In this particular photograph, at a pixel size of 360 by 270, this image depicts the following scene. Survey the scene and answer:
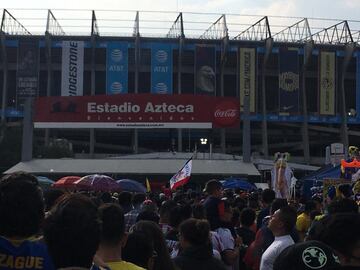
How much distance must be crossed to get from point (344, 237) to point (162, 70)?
59416 mm

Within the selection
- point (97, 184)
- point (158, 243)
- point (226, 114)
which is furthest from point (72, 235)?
point (226, 114)

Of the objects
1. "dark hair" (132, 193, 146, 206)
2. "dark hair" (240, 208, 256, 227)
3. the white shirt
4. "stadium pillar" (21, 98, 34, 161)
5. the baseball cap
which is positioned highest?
"stadium pillar" (21, 98, 34, 161)

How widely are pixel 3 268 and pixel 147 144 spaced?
234 feet


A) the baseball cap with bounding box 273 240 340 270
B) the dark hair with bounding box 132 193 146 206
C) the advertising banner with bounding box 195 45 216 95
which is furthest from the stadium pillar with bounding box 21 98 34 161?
the advertising banner with bounding box 195 45 216 95

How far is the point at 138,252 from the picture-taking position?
4.36 m

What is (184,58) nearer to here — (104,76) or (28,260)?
(104,76)

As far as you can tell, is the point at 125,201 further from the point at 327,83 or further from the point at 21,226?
the point at 327,83

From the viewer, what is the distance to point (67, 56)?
60812 millimetres

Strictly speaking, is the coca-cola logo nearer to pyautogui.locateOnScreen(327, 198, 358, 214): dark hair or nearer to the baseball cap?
pyautogui.locateOnScreen(327, 198, 358, 214): dark hair

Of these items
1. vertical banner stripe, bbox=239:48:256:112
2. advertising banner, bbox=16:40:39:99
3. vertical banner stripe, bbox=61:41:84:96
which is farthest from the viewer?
vertical banner stripe, bbox=239:48:256:112

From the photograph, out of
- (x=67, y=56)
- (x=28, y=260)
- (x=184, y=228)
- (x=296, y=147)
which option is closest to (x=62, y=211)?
(x=28, y=260)

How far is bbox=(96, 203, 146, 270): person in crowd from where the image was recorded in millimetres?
3912

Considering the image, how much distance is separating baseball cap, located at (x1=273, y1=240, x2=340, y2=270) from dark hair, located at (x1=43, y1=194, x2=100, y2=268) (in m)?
0.84

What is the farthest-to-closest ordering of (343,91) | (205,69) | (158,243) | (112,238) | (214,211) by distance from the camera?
(343,91), (205,69), (214,211), (158,243), (112,238)
